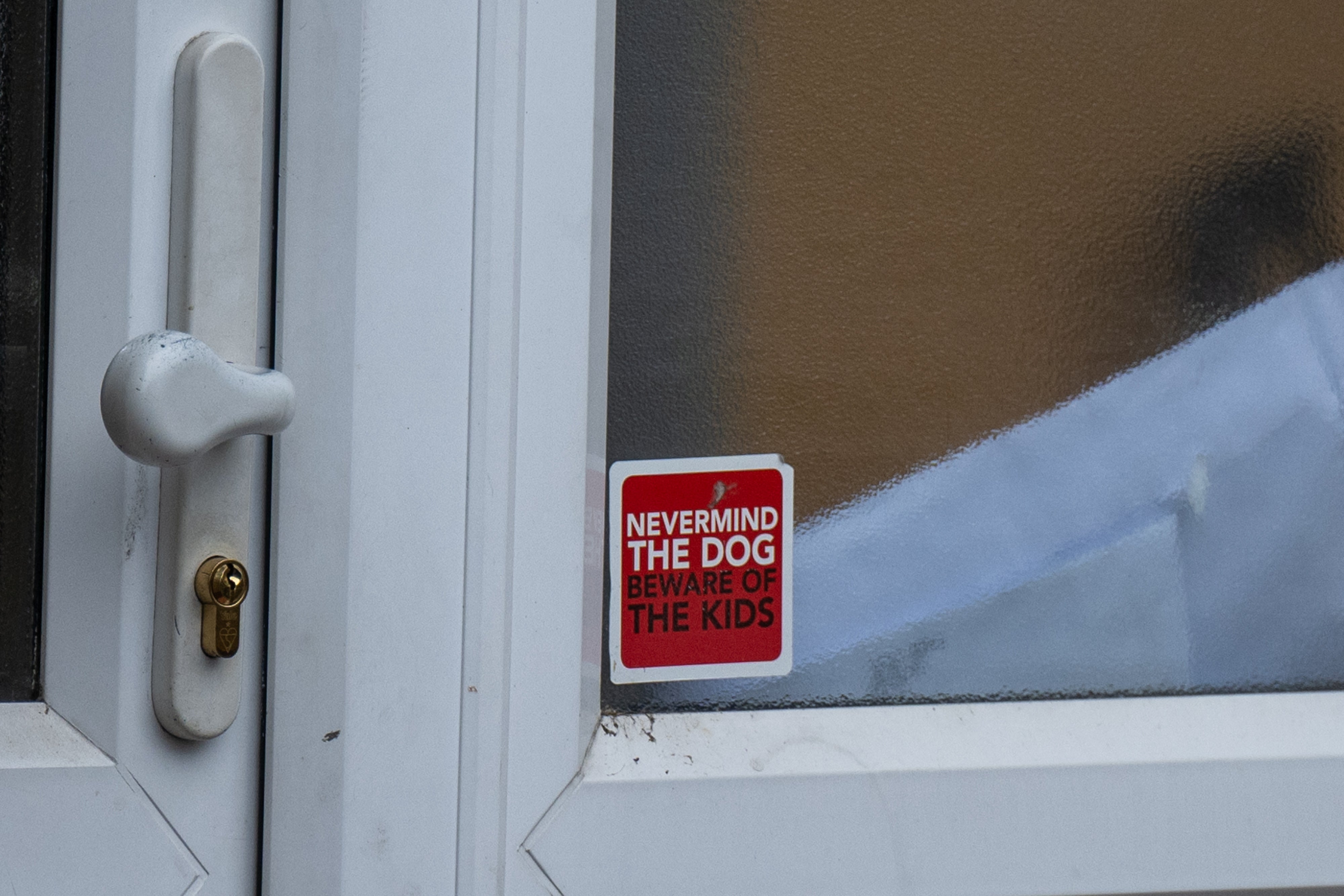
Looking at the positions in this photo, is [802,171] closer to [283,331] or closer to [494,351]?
[494,351]

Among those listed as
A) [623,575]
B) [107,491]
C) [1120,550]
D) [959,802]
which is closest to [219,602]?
[107,491]

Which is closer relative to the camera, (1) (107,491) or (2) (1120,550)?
(1) (107,491)

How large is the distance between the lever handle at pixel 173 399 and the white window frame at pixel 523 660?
0.06 meters

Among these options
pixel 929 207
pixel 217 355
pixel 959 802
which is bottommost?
pixel 959 802

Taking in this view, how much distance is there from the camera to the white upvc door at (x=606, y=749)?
0.60 m

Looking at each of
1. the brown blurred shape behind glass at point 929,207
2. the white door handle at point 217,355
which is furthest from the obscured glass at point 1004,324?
the white door handle at point 217,355

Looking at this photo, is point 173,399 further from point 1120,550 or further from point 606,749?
point 1120,550

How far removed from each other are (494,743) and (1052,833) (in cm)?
35

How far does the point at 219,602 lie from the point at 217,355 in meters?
0.13

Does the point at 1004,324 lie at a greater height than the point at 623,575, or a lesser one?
greater

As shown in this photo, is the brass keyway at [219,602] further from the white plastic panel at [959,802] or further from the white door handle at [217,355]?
the white plastic panel at [959,802]

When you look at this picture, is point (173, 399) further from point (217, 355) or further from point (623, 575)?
point (623, 575)

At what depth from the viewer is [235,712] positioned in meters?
0.56

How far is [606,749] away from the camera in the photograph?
2.05 ft
